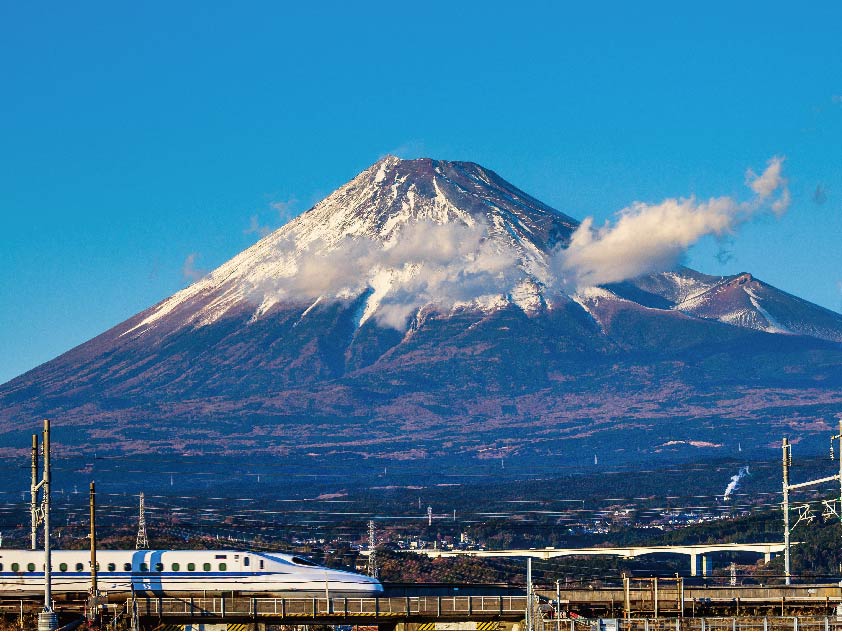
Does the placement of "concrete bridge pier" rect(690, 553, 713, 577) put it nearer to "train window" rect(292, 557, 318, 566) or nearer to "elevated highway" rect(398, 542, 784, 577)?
"elevated highway" rect(398, 542, 784, 577)

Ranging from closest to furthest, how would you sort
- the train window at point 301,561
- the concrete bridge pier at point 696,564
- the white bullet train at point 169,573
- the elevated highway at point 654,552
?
the white bullet train at point 169,573 → the train window at point 301,561 → the elevated highway at point 654,552 → the concrete bridge pier at point 696,564

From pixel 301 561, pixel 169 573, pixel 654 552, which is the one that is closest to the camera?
pixel 169 573

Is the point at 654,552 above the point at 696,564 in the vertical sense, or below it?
above

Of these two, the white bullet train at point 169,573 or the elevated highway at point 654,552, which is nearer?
the white bullet train at point 169,573

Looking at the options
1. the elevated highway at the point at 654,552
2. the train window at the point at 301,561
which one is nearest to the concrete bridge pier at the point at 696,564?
the elevated highway at the point at 654,552

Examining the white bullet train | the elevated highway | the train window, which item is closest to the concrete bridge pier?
the elevated highway

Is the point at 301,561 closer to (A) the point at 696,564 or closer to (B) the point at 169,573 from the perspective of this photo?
(B) the point at 169,573

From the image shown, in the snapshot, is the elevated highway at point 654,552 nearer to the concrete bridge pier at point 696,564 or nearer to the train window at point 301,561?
the concrete bridge pier at point 696,564

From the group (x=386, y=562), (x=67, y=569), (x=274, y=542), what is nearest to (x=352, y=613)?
(x=67, y=569)

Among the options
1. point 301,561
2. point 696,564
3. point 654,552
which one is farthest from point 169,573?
point 696,564
